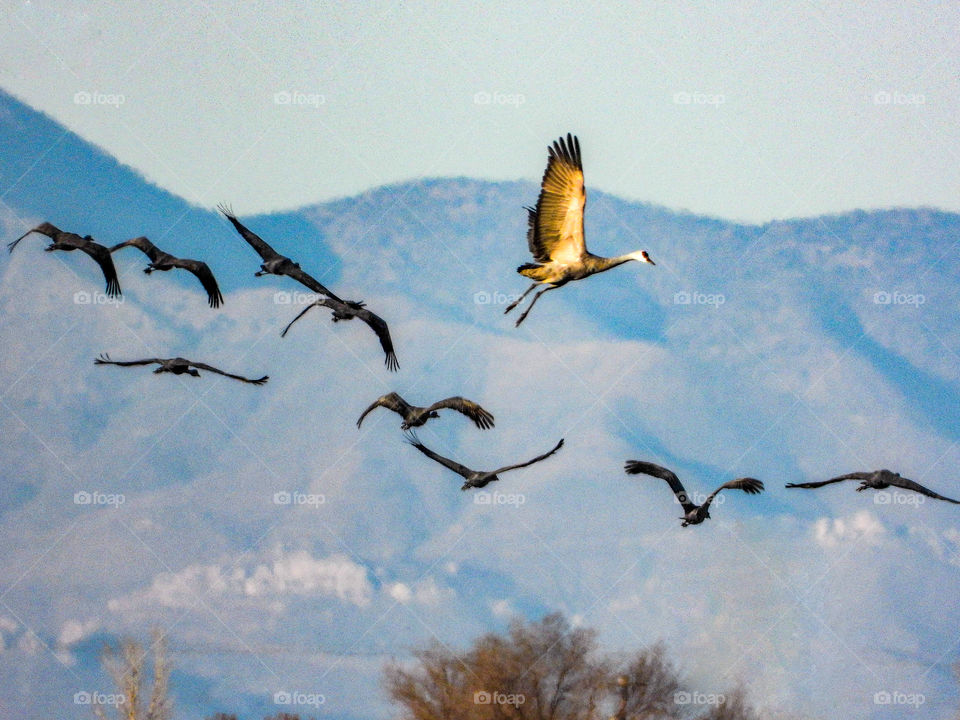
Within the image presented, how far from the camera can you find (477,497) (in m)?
27.5

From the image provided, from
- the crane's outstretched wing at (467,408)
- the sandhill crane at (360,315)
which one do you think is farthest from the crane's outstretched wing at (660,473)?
the sandhill crane at (360,315)

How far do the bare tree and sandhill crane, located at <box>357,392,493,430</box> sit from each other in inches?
332


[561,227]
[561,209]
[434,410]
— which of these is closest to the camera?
[561,209]

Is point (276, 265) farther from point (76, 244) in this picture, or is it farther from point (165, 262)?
point (76, 244)

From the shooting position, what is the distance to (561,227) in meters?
20.3

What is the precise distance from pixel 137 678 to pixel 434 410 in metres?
9.49

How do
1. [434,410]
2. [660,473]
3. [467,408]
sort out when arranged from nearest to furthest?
[467,408] → [434,410] → [660,473]

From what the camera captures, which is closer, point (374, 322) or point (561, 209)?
point (561, 209)

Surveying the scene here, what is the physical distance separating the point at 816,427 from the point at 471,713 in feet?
30.1

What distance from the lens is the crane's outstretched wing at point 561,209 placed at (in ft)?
64.8

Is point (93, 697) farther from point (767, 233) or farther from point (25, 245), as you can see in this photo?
point (767, 233)

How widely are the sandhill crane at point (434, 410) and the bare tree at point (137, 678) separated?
27.7 ft

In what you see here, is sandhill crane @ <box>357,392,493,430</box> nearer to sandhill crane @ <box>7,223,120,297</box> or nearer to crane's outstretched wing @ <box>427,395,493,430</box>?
crane's outstretched wing @ <box>427,395,493,430</box>

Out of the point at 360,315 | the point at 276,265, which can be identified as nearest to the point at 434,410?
the point at 360,315
